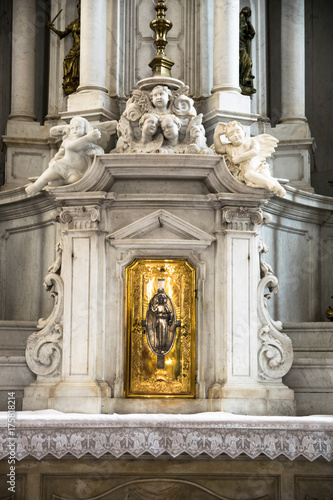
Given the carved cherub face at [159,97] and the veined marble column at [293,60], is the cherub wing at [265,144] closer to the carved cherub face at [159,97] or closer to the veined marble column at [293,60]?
the carved cherub face at [159,97]

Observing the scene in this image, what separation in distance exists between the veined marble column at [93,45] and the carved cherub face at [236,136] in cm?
198

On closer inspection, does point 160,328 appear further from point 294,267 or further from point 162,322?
point 294,267

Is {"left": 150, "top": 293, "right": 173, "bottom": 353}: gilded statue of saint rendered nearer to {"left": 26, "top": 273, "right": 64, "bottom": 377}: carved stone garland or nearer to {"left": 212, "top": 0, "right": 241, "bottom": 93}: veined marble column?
{"left": 26, "top": 273, "right": 64, "bottom": 377}: carved stone garland

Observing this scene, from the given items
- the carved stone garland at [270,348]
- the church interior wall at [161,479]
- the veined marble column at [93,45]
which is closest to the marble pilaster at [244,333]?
the carved stone garland at [270,348]

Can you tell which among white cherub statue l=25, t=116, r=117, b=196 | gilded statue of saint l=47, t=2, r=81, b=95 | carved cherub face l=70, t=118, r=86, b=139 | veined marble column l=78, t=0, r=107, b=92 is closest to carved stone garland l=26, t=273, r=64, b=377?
white cherub statue l=25, t=116, r=117, b=196

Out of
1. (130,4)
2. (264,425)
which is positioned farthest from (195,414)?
(130,4)

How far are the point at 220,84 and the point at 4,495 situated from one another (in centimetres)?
528

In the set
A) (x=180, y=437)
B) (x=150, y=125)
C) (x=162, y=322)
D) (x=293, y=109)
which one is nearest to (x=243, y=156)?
(x=150, y=125)

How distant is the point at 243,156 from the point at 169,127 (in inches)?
33.4

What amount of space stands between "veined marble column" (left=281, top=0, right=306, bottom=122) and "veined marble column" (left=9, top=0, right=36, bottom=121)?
3.41m

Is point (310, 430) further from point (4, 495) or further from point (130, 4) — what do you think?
point (130, 4)

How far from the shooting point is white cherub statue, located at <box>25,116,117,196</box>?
9750 mm

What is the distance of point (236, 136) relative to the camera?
9797mm

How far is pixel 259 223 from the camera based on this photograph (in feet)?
31.5
